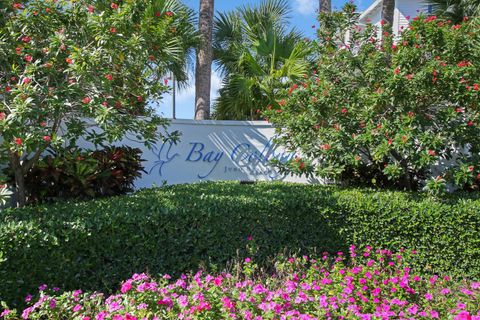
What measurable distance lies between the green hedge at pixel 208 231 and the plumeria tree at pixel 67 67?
851 mm

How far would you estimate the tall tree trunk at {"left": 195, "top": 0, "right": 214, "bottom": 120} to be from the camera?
9.88 metres

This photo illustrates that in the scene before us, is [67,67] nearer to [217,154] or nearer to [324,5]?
[217,154]

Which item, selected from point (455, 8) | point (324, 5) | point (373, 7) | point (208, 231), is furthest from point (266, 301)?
point (373, 7)

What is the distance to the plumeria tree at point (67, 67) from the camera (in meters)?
4.36

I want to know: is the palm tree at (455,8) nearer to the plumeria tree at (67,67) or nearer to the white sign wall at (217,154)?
the white sign wall at (217,154)

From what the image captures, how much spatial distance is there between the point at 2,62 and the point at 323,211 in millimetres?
4155

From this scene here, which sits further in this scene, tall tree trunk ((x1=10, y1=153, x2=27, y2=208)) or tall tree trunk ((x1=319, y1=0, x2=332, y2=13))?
tall tree trunk ((x1=319, y1=0, x2=332, y2=13))

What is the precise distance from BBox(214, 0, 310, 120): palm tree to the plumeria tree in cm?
338

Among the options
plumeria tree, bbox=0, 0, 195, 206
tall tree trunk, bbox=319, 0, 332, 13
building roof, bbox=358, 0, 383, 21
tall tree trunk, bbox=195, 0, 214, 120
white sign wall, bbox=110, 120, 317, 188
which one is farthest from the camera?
building roof, bbox=358, 0, 383, 21

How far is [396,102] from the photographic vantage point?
6062 mm

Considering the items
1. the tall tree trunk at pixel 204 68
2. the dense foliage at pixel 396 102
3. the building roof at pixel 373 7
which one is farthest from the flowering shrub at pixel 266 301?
the building roof at pixel 373 7

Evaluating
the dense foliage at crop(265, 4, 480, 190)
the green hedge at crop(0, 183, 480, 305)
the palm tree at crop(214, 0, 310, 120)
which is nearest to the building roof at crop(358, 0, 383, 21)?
the palm tree at crop(214, 0, 310, 120)

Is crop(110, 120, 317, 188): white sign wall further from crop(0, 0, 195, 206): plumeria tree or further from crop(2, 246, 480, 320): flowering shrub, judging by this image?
crop(2, 246, 480, 320): flowering shrub

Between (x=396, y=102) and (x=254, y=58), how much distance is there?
5.48 meters
